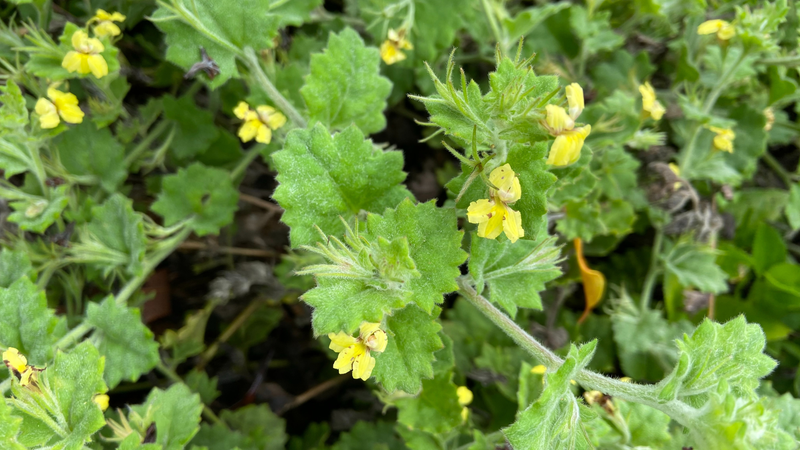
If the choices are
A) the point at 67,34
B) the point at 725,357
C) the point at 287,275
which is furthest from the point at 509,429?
the point at 67,34

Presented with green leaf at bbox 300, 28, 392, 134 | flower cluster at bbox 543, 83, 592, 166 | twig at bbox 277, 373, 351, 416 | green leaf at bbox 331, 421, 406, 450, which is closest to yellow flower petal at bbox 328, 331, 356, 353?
flower cluster at bbox 543, 83, 592, 166

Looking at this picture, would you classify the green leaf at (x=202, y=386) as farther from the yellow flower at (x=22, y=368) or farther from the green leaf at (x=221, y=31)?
the green leaf at (x=221, y=31)

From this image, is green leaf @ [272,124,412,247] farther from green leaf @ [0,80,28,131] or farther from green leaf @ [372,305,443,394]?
green leaf @ [0,80,28,131]

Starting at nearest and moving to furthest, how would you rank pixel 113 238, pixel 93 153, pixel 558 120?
pixel 558 120 → pixel 113 238 → pixel 93 153

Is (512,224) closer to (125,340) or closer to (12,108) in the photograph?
(125,340)

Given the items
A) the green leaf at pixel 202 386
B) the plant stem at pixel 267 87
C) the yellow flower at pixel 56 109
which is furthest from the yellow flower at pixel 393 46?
the green leaf at pixel 202 386

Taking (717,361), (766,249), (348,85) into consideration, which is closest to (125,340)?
(348,85)
